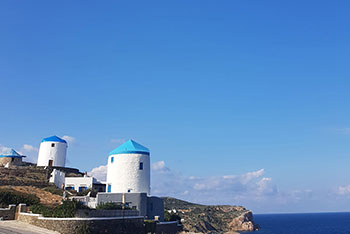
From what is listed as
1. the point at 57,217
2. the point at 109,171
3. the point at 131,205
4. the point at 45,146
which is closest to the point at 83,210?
the point at 57,217

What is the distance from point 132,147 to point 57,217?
14.1m

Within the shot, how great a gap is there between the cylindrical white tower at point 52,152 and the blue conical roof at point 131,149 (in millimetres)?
16790

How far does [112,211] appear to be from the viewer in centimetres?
2975

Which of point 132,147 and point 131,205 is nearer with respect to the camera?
point 131,205

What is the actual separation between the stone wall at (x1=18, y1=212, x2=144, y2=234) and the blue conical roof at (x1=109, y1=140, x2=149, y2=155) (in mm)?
9425

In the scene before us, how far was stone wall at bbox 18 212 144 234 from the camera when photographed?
26594 mm

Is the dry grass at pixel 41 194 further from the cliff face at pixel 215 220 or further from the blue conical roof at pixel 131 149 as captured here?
the cliff face at pixel 215 220

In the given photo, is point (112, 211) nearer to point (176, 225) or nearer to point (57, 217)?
point (57, 217)

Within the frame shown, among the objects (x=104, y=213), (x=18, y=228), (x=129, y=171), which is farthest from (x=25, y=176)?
(x=104, y=213)

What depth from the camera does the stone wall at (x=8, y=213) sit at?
30219 mm

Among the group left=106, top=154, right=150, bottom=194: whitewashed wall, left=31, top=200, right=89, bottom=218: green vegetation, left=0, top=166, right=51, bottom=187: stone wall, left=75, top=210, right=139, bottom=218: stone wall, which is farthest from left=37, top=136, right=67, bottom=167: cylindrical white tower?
left=75, top=210, right=139, bottom=218: stone wall

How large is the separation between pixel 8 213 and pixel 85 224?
8.98 m

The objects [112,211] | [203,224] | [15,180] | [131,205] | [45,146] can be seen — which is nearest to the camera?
[112,211]

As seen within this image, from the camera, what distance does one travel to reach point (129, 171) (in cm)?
3869
